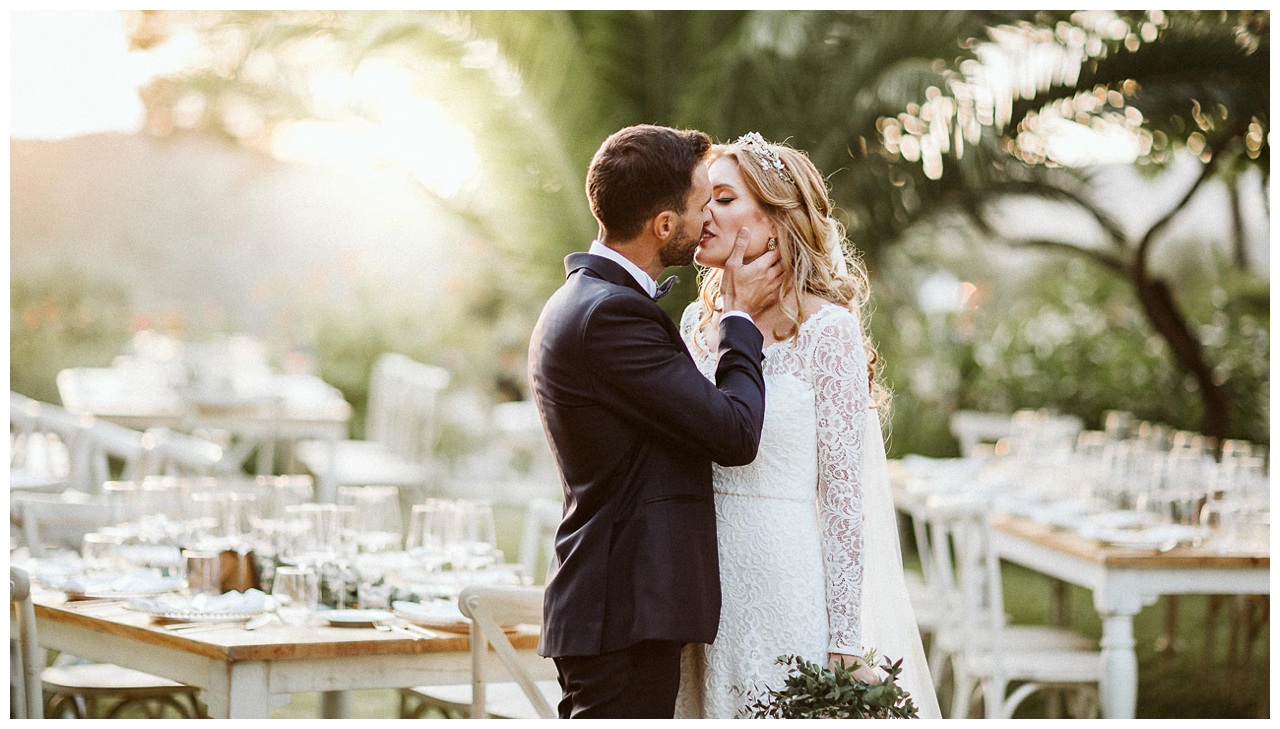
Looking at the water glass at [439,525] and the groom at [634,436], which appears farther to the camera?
the water glass at [439,525]

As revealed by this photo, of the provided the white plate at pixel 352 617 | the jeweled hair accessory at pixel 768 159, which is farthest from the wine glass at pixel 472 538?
the jeweled hair accessory at pixel 768 159

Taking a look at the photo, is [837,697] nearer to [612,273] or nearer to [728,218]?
[612,273]

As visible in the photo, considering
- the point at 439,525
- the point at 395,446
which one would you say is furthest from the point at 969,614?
the point at 395,446

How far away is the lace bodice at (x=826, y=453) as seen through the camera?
2701mm

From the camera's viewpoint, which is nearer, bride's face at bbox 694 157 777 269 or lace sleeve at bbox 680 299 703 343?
bride's face at bbox 694 157 777 269

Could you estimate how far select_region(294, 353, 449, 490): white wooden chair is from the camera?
9.02 metres

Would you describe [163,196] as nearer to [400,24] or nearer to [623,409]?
[400,24]

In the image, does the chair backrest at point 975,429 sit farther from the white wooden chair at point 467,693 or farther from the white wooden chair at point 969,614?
Answer: the white wooden chair at point 467,693

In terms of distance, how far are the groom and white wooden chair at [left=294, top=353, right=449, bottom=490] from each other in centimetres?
649

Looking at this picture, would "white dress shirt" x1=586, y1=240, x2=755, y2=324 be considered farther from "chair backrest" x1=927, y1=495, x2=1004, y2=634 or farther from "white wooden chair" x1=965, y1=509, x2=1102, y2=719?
"white wooden chair" x1=965, y1=509, x2=1102, y2=719

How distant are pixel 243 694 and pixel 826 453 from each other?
1461 millimetres

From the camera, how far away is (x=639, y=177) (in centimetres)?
244

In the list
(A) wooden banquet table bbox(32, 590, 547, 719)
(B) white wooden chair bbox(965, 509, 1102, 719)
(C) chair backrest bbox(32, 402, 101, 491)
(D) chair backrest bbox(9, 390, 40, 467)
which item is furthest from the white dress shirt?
(D) chair backrest bbox(9, 390, 40, 467)

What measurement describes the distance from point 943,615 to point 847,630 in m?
2.52
